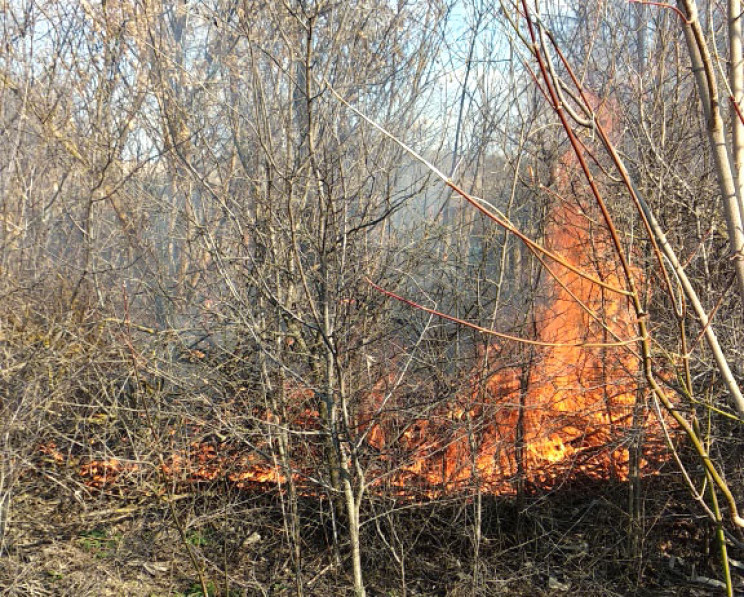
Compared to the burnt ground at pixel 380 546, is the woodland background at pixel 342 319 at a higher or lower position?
higher

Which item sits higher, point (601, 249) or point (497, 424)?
point (601, 249)

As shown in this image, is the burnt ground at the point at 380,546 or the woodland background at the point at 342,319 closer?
the woodland background at the point at 342,319

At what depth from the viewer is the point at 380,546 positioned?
6.83m

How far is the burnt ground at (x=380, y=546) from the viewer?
6.52 meters

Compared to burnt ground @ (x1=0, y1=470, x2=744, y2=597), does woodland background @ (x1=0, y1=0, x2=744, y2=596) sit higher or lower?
higher

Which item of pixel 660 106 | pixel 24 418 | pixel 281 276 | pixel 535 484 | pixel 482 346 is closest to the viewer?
pixel 24 418

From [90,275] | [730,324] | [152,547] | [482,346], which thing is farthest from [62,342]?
[730,324]

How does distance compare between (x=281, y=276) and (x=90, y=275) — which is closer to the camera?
(x=281, y=276)

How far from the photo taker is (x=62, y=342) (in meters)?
6.75

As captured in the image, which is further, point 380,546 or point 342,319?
point 380,546

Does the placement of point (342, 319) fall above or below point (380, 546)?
above

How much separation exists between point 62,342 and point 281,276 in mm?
2375

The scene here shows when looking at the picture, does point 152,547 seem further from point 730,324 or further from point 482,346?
point 730,324

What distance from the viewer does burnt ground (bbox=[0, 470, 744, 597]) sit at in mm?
6516
